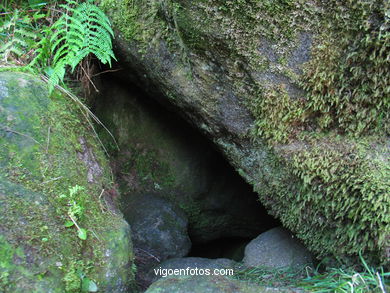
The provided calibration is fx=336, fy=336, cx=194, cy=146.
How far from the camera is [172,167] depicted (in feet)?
13.2

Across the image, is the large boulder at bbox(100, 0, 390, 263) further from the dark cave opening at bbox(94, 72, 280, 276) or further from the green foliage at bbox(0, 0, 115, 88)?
the dark cave opening at bbox(94, 72, 280, 276)

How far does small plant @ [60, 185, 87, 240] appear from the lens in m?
Result: 2.14

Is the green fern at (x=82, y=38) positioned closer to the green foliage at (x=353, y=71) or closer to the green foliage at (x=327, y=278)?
the green foliage at (x=353, y=71)

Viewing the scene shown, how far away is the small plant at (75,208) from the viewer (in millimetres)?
2137

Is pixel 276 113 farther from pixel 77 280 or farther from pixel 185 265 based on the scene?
pixel 77 280

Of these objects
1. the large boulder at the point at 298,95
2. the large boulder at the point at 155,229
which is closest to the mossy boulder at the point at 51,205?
the large boulder at the point at 155,229

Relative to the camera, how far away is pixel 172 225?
3.69 m

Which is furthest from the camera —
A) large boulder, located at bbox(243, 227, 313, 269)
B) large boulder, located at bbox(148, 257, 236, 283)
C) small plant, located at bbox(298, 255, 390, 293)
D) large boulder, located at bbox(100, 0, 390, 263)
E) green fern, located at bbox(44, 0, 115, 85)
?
large boulder, located at bbox(148, 257, 236, 283)

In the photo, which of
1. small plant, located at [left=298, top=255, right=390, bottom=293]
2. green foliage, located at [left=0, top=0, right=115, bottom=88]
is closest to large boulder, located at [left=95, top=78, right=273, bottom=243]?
green foliage, located at [left=0, top=0, right=115, bottom=88]

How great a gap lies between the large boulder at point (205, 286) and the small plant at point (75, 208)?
628 millimetres

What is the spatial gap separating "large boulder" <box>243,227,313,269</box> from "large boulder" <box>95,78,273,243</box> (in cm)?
90

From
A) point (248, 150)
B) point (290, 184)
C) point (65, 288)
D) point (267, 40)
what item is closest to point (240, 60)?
point (267, 40)

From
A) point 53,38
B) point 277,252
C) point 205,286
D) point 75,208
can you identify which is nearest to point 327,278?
point 277,252

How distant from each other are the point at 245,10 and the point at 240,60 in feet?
1.19
